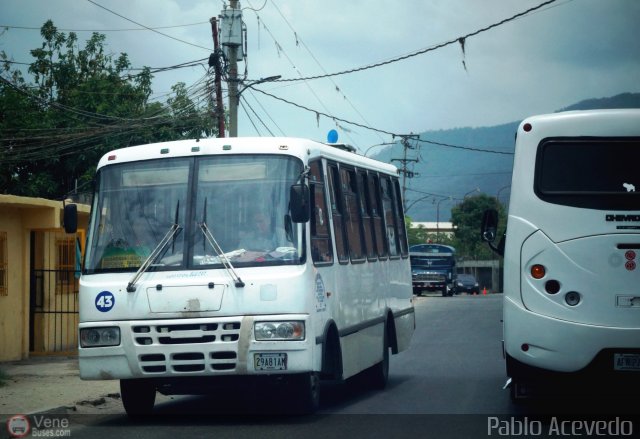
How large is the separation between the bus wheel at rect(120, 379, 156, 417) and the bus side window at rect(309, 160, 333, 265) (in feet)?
7.61

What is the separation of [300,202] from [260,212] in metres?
0.53

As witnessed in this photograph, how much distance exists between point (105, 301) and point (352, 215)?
12.6ft

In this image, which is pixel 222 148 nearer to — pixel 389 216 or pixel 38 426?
pixel 38 426

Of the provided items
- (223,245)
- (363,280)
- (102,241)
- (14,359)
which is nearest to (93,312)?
(102,241)

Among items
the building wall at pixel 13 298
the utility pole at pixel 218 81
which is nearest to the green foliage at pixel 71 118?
the utility pole at pixel 218 81

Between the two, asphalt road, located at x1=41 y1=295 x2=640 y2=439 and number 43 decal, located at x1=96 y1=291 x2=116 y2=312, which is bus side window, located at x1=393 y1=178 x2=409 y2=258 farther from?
number 43 decal, located at x1=96 y1=291 x2=116 y2=312

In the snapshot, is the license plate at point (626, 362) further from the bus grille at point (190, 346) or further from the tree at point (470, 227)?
the tree at point (470, 227)

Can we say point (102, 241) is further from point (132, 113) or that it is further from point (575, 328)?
point (132, 113)

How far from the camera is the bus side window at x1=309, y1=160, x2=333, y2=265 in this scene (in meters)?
11.7

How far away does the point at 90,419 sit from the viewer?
12234 mm

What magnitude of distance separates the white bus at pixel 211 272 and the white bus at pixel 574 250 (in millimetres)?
2128

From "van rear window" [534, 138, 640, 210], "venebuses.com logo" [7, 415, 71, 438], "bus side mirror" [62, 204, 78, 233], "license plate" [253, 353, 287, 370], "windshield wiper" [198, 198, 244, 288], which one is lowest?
"venebuses.com logo" [7, 415, 71, 438]

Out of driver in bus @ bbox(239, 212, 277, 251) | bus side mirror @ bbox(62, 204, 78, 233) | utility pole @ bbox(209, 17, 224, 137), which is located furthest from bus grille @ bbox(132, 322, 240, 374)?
utility pole @ bbox(209, 17, 224, 137)

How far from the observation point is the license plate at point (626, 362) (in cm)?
1012
